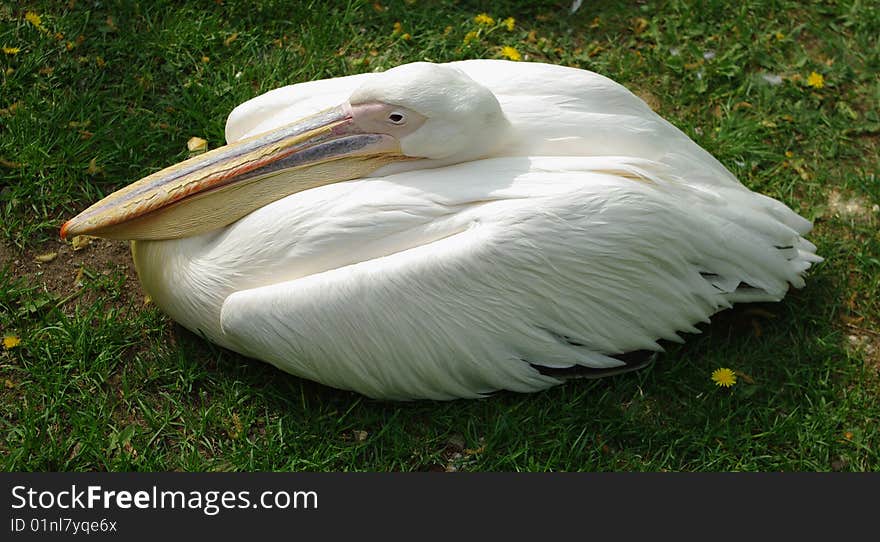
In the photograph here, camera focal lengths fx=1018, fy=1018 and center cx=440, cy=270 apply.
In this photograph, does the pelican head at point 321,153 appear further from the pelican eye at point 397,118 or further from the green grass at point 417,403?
the green grass at point 417,403

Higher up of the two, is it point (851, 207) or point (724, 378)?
point (851, 207)

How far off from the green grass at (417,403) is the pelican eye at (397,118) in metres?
1.07

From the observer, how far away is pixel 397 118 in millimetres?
3521

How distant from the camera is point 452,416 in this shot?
381 cm

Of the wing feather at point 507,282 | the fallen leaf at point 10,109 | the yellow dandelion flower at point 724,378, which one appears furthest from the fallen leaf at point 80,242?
the yellow dandelion flower at point 724,378

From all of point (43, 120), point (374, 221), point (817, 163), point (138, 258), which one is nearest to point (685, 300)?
point (374, 221)

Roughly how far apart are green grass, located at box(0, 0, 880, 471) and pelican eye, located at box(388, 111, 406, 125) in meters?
1.07

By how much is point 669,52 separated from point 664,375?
194cm

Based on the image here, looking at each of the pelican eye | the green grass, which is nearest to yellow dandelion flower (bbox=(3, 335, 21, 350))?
the green grass

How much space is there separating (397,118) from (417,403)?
42.6 inches

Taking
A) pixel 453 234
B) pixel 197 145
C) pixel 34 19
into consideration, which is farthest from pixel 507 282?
pixel 34 19

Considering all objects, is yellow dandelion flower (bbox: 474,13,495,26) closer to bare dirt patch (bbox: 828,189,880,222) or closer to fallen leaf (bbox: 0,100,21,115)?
bare dirt patch (bbox: 828,189,880,222)

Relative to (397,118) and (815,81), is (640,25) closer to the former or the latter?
(815,81)

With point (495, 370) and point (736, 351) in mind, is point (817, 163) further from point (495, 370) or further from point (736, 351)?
point (495, 370)
